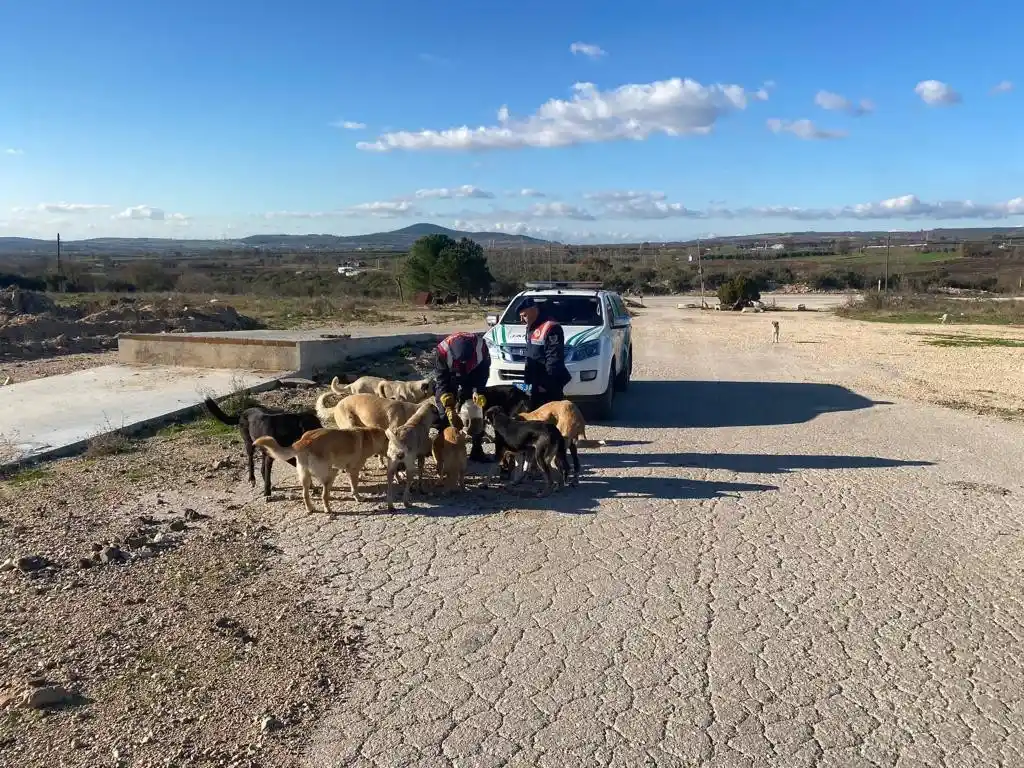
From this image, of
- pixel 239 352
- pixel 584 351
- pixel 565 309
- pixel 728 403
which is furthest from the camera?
pixel 239 352

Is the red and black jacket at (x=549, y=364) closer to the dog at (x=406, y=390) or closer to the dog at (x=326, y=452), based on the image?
the dog at (x=406, y=390)

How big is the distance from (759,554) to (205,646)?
3889mm

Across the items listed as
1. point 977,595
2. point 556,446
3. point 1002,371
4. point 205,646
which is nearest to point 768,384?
point 1002,371

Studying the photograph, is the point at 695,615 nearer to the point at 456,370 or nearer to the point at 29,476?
the point at 456,370

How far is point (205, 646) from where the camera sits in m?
4.94

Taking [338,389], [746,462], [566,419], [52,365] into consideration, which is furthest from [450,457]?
[52,365]

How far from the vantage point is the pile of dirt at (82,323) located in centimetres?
2078

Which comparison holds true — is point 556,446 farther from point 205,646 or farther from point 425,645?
point 205,646

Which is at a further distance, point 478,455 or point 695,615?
point 478,455

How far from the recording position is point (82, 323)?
79.5ft

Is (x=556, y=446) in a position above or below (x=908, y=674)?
above

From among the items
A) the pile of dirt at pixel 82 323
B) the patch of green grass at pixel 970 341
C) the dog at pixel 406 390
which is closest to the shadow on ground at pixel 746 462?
the dog at pixel 406 390

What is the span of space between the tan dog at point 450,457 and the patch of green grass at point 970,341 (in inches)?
848

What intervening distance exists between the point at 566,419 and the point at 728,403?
231 inches
